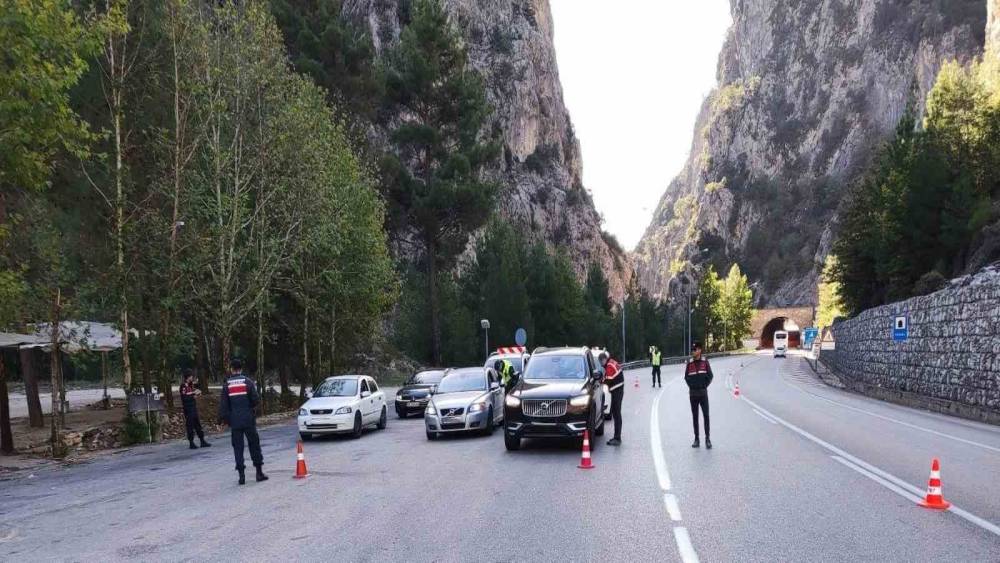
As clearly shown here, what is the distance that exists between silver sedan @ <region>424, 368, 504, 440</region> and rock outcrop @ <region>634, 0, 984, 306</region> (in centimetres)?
12108

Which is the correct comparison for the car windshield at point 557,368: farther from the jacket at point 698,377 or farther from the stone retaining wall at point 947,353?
the stone retaining wall at point 947,353

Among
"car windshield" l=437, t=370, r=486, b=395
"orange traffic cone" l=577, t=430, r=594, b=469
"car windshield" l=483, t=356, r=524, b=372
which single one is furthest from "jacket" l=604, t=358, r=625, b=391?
"car windshield" l=483, t=356, r=524, b=372

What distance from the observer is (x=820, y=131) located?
161m

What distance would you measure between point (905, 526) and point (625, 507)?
2897 millimetres

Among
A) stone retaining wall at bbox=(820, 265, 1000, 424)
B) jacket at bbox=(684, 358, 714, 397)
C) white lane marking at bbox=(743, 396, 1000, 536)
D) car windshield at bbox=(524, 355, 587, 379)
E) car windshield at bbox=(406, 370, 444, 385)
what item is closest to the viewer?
white lane marking at bbox=(743, 396, 1000, 536)

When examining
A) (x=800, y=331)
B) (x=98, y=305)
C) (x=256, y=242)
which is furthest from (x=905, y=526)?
(x=800, y=331)

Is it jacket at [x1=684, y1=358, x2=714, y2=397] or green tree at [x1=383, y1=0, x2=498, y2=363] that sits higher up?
green tree at [x1=383, y1=0, x2=498, y2=363]

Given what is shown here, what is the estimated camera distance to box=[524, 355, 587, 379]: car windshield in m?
14.4

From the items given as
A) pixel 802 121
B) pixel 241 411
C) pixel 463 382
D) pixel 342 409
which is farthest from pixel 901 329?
pixel 802 121

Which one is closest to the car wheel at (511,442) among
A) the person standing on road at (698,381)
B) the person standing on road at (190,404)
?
the person standing on road at (698,381)

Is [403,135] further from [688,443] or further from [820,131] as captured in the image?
[820,131]

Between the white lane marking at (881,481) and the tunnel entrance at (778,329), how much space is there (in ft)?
413

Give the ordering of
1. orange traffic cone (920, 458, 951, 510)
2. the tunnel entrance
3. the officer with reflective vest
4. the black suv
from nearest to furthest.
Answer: orange traffic cone (920, 458, 951, 510), the black suv, the officer with reflective vest, the tunnel entrance

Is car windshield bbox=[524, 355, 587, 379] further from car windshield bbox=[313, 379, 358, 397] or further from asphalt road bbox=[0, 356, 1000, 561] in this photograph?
car windshield bbox=[313, 379, 358, 397]
